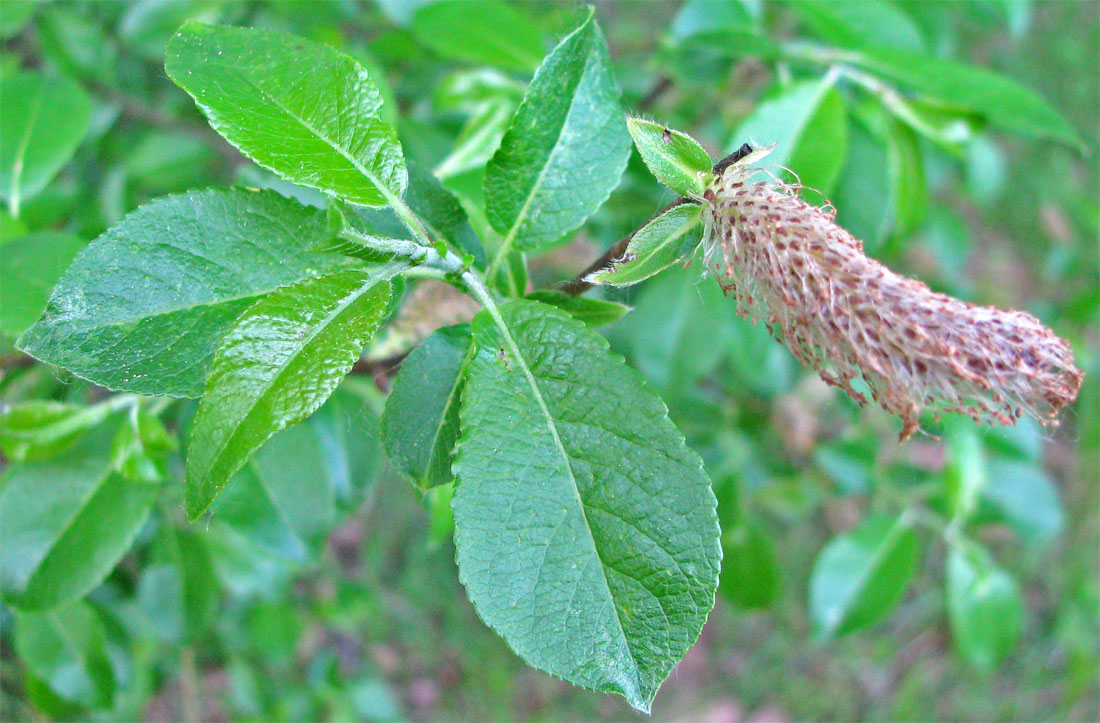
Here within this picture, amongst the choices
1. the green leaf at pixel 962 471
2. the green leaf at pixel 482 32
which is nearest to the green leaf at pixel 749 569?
→ the green leaf at pixel 962 471

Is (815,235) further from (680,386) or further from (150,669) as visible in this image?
(150,669)

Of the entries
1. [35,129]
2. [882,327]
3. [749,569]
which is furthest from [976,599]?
[35,129]

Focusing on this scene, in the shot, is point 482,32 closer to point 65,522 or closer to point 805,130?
point 805,130

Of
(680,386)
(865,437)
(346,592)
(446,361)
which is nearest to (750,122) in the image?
(680,386)

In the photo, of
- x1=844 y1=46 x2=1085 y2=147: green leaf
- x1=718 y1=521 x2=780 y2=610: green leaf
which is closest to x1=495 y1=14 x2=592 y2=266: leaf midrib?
x1=844 y1=46 x2=1085 y2=147: green leaf

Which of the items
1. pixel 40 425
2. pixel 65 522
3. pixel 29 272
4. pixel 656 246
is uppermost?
pixel 656 246

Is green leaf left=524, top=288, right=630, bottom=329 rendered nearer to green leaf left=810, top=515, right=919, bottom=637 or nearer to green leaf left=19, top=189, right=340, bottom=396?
green leaf left=19, top=189, right=340, bottom=396
